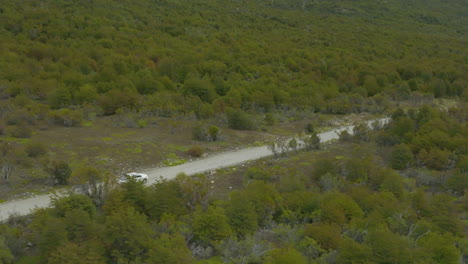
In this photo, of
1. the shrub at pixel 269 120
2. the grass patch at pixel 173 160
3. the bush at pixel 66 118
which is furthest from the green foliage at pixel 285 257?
the bush at pixel 66 118

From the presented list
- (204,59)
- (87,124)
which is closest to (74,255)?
(87,124)

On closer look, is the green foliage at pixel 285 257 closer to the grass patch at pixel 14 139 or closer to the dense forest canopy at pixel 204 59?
the grass patch at pixel 14 139

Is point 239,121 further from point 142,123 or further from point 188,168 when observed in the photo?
point 188,168

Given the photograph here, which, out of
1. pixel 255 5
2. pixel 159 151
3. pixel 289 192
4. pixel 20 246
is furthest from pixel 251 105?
pixel 255 5

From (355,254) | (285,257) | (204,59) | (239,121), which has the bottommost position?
(204,59)

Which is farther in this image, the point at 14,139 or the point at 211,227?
the point at 14,139

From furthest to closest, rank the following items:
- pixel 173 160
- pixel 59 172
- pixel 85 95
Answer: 1. pixel 85 95
2. pixel 173 160
3. pixel 59 172
